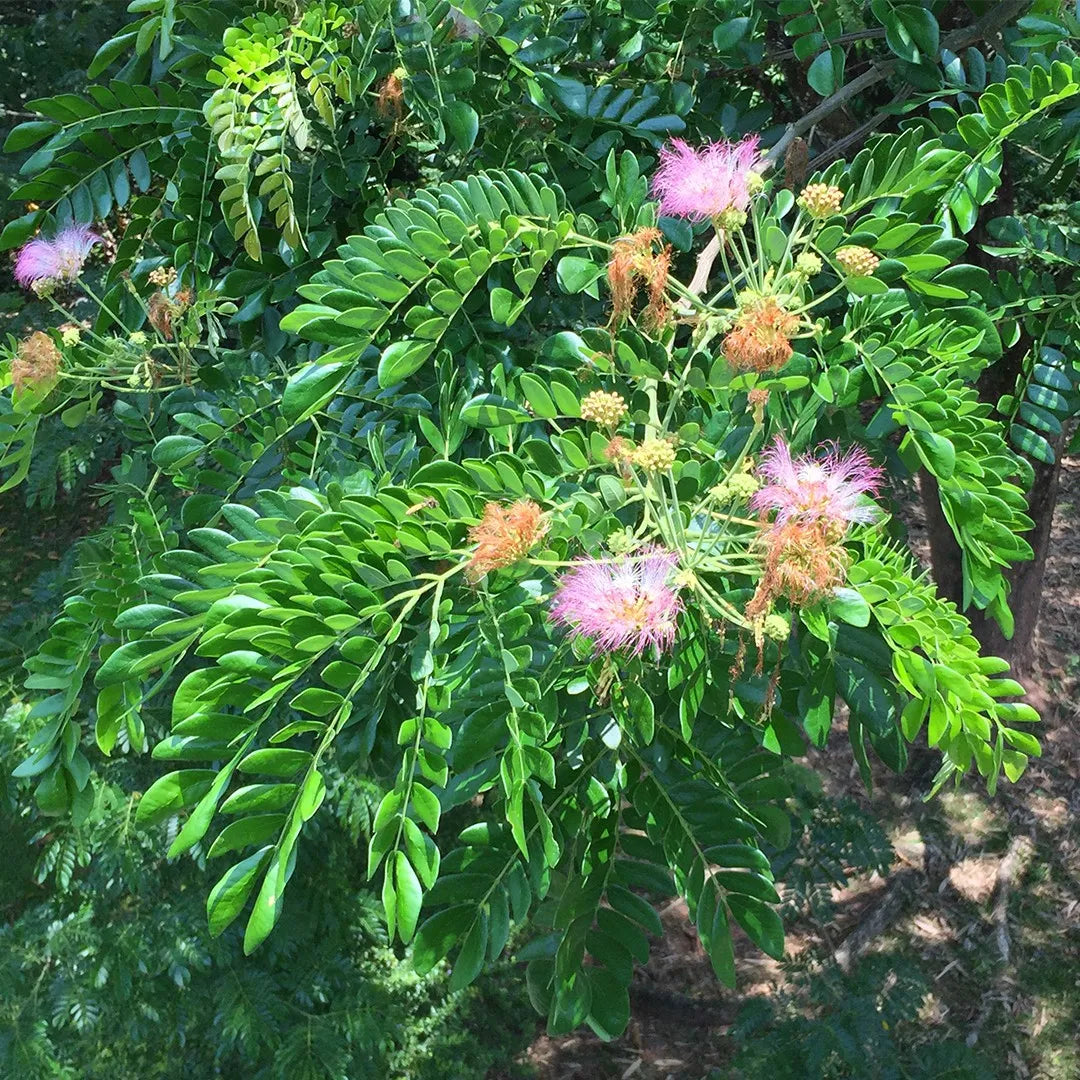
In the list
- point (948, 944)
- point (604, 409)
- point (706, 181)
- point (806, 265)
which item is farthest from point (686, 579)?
point (948, 944)

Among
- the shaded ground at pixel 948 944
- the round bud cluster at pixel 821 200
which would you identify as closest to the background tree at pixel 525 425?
the round bud cluster at pixel 821 200

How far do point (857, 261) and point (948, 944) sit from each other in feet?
7.29

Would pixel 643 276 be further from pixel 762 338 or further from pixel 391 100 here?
pixel 391 100

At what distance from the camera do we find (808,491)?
2.74 feet

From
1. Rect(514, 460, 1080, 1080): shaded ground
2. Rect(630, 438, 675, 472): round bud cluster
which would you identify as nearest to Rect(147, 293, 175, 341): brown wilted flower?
Rect(630, 438, 675, 472): round bud cluster

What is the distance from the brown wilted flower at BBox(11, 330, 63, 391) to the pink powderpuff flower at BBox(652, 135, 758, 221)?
0.72m

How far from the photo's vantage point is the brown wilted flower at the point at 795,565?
0.80m

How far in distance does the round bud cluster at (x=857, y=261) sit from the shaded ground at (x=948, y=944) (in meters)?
1.68

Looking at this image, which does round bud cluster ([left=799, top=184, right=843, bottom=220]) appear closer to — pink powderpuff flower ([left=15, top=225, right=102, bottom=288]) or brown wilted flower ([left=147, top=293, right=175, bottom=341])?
brown wilted flower ([left=147, top=293, right=175, bottom=341])

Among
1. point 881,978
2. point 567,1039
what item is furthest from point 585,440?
point 567,1039

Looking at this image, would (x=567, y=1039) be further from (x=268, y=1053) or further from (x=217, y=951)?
(x=217, y=951)

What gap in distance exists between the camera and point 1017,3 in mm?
1270

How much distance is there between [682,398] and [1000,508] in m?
0.31

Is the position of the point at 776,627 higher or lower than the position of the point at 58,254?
lower
